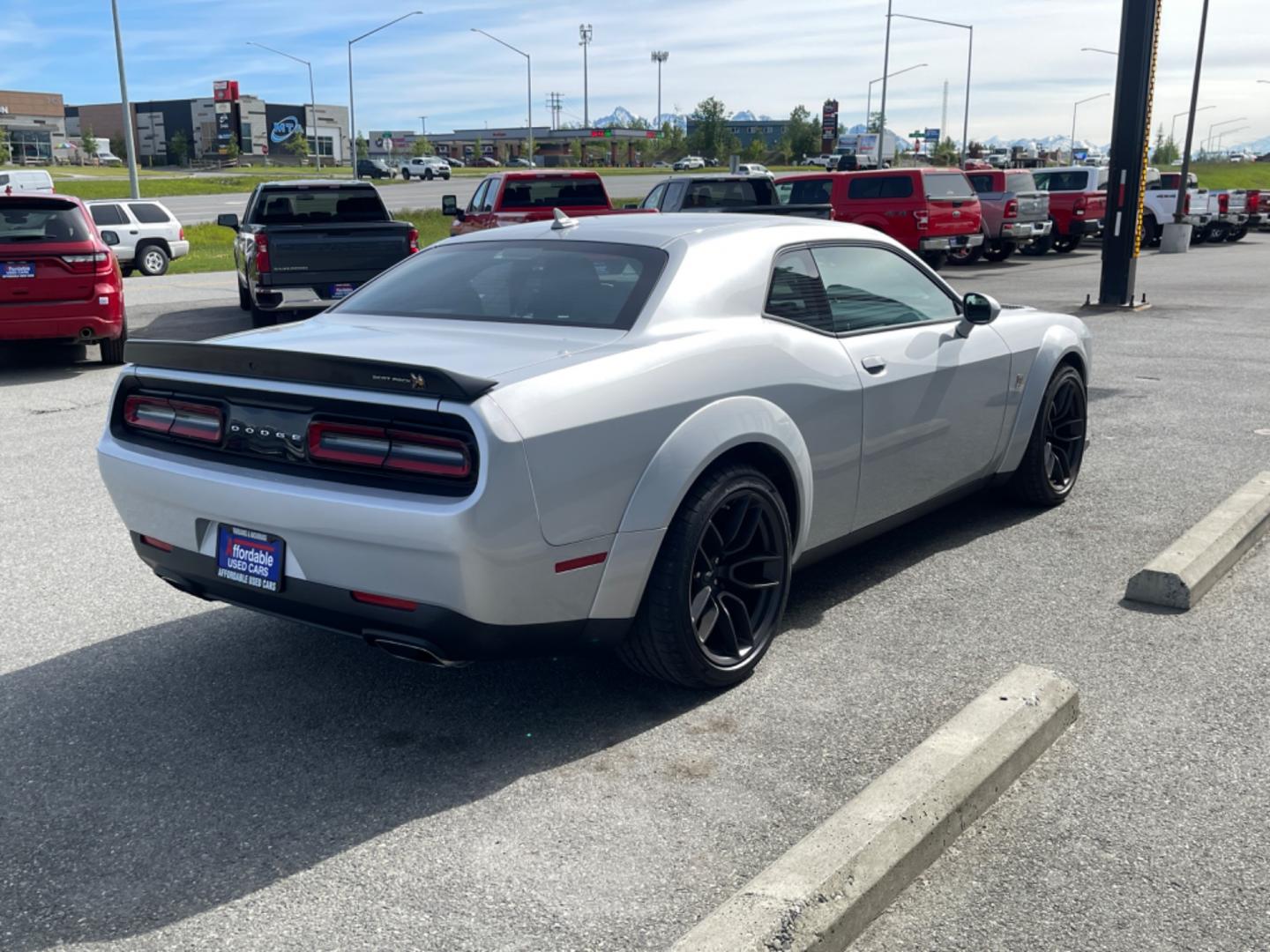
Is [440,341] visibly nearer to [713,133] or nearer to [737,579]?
[737,579]

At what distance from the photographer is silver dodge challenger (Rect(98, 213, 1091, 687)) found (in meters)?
3.41

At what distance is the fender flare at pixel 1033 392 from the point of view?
591cm

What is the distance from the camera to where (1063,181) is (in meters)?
29.8

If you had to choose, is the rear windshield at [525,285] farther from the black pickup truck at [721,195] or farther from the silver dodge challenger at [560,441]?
the black pickup truck at [721,195]

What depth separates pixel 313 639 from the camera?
467 cm

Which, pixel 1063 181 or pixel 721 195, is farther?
pixel 1063 181

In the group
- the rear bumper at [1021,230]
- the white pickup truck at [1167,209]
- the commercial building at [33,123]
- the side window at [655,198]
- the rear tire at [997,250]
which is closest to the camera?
the side window at [655,198]

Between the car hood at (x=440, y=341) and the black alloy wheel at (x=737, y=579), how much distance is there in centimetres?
72

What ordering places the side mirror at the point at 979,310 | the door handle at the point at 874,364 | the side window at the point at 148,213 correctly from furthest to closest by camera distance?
the side window at the point at 148,213, the side mirror at the point at 979,310, the door handle at the point at 874,364

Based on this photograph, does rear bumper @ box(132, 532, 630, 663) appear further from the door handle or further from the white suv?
the white suv

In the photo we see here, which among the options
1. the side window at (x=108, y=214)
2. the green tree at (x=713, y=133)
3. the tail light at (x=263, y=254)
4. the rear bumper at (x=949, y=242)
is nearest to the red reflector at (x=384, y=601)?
the tail light at (x=263, y=254)

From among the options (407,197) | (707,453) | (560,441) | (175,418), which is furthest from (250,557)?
(407,197)

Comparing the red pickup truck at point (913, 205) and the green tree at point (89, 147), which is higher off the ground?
the green tree at point (89, 147)

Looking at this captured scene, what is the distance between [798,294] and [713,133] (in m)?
116
